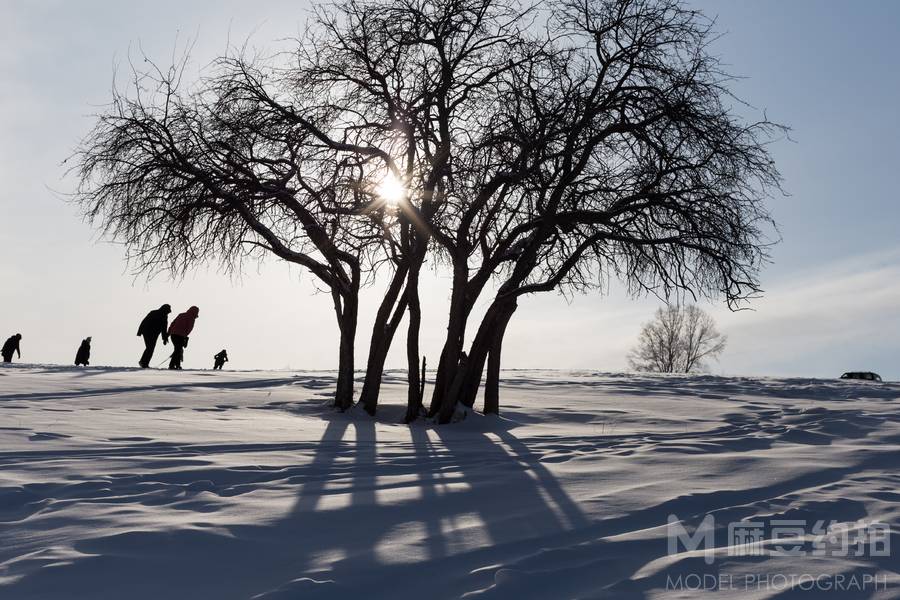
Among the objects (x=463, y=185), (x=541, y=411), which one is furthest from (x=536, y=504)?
(x=541, y=411)

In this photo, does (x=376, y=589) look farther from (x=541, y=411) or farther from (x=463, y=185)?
(x=541, y=411)

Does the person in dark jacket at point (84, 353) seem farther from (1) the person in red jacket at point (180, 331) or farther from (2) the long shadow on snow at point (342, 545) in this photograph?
(2) the long shadow on snow at point (342, 545)

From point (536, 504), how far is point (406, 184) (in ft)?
24.6

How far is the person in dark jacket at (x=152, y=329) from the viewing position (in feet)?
73.6

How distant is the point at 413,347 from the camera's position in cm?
1354

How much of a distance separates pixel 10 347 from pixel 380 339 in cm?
1943

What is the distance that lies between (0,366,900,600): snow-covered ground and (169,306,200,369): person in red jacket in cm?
1105

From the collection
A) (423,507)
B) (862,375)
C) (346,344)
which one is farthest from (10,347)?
(862,375)

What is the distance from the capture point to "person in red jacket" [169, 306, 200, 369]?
22797mm

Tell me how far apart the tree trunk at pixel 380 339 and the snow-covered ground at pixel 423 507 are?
2.35 metres

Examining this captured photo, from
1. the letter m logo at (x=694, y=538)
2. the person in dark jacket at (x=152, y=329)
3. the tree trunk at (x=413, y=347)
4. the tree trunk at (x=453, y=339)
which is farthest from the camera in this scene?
the person in dark jacket at (x=152, y=329)
